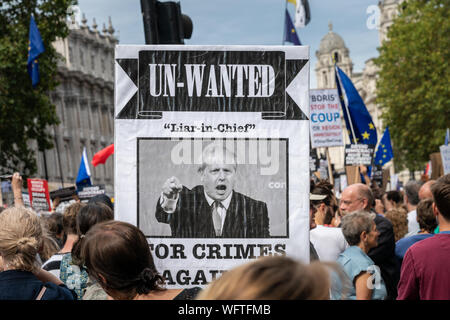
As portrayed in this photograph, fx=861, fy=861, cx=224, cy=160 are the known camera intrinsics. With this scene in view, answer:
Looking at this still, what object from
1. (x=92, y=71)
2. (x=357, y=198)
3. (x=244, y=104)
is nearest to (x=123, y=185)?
(x=244, y=104)

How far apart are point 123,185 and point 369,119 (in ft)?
35.5

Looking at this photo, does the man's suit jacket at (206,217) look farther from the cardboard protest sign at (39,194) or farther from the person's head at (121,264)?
the cardboard protest sign at (39,194)

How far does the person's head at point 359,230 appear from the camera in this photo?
5.66 metres

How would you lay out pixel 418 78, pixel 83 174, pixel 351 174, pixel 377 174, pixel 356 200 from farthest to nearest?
pixel 418 78, pixel 377 174, pixel 83 174, pixel 351 174, pixel 356 200

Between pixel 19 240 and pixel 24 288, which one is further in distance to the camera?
pixel 19 240

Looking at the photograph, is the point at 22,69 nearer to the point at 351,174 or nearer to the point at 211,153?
the point at 351,174

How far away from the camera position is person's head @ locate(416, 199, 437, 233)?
6.51m

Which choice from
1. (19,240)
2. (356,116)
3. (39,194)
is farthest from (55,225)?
(356,116)

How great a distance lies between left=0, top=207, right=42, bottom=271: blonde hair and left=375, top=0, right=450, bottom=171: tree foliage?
3763 centimetres

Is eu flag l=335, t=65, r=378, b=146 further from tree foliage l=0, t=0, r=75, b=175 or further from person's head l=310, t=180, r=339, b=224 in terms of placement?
tree foliage l=0, t=0, r=75, b=175

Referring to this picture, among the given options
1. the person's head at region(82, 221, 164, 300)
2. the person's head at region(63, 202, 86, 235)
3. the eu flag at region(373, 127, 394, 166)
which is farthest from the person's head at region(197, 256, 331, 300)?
the eu flag at region(373, 127, 394, 166)

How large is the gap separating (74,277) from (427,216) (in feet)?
9.14

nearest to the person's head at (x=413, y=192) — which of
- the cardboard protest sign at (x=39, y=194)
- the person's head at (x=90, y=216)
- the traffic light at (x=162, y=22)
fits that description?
the traffic light at (x=162, y=22)

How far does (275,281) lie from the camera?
207 cm
